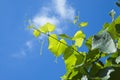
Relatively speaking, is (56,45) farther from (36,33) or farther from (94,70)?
(94,70)

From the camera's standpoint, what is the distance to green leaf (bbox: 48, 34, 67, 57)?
1393mm

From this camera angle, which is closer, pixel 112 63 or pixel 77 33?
pixel 112 63

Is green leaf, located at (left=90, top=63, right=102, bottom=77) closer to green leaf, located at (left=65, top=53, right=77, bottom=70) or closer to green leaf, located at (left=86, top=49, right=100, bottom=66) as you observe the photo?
green leaf, located at (left=86, top=49, right=100, bottom=66)

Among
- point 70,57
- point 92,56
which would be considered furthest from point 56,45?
point 92,56

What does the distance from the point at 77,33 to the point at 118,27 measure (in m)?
0.25

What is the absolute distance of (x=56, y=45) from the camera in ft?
A: 4.63

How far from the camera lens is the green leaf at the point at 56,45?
4.57 ft

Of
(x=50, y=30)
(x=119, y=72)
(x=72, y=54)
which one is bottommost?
(x=119, y=72)

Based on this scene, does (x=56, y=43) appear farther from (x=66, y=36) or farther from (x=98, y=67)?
(x=98, y=67)

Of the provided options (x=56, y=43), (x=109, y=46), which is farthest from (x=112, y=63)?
(x=56, y=43)

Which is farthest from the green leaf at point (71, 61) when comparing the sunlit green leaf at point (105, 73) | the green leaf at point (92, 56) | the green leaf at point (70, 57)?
the sunlit green leaf at point (105, 73)

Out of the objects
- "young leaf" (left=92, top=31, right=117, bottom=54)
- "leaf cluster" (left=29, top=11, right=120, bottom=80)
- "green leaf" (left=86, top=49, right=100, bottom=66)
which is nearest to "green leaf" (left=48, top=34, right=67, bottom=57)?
"leaf cluster" (left=29, top=11, right=120, bottom=80)

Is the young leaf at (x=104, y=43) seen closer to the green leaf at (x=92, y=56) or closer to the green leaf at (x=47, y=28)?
the green leaf at (x=92, y=56)

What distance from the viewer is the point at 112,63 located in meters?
1.25
